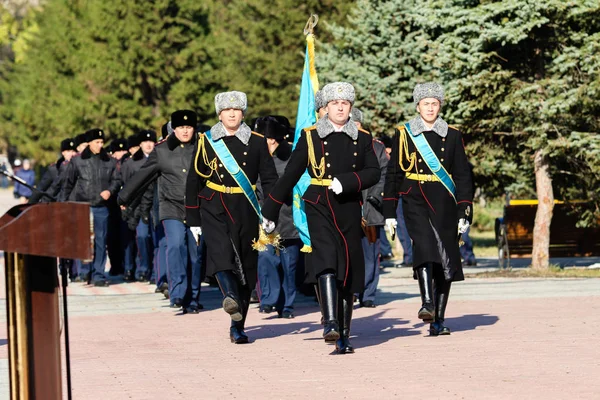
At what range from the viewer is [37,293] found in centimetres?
525

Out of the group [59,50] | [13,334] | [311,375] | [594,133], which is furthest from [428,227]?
[59,50]

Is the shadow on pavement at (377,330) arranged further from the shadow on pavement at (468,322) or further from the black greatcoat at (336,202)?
the black greatcoat at (336,202)

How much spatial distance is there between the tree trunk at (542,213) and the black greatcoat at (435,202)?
764 centimetres

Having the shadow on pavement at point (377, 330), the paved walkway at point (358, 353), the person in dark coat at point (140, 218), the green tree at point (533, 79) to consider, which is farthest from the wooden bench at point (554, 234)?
the shadow on pavement at point (377, 330)

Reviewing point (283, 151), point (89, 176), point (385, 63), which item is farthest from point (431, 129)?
point (385, 63)

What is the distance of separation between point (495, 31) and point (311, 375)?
30.3ft

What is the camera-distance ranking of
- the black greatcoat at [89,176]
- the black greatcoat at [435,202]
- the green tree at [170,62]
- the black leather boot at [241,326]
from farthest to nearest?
the green tree at [170,62]
the black greatcoat at [89,176]
the black greatcoat at [435,202]
the black leather boot at [241,326]

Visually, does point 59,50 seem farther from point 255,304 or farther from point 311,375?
point 311,375

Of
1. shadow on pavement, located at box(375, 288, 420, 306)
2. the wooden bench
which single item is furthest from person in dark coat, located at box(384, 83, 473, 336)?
the wooden bench

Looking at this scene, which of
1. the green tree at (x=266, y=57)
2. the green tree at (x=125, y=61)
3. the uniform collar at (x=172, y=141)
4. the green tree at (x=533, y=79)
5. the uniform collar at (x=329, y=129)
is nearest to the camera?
the uniform collar at (x=329, y=129)

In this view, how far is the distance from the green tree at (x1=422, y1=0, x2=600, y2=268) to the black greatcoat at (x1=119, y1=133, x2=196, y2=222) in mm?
4918

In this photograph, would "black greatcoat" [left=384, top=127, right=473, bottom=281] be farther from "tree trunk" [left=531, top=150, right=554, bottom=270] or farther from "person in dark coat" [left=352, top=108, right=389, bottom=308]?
"tree trunk" [left=531, top=150, right=554, bottom=270]

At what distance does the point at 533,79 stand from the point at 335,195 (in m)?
8.68

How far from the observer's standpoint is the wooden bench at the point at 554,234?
20.7 meters
